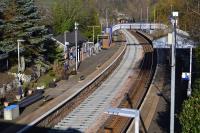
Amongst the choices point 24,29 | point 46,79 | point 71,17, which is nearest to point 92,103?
point 46,79

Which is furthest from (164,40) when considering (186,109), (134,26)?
(186,109)

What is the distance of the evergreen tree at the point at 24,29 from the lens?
37.4 meters

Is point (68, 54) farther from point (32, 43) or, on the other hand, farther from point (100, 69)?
point (32, 43)

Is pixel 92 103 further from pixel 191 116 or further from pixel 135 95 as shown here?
pixel 191 116

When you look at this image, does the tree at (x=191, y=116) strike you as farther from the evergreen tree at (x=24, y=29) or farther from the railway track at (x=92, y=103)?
the evergreen tree at (x=24, y=29)

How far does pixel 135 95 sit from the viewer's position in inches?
1417

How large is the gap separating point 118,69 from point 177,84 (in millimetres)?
14205

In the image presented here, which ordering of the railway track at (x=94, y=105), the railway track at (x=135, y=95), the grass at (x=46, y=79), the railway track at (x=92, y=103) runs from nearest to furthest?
1. the railway track at (x=135, y=95)
2. the railway track at (x=92, y=103)
3. the railway track at (x=94, y=105)
4. the grass at (x=46, y=79)

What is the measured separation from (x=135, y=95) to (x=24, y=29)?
40.7 feet

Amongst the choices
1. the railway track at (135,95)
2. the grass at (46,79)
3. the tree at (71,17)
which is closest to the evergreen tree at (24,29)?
the grass at (46,79)

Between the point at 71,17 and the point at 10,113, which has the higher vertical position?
the point at 71,17

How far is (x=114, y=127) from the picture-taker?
26.9 m

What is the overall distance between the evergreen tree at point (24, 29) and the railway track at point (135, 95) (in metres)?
10.3

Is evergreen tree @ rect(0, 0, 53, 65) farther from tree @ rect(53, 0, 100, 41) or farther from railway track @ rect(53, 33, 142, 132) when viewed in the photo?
tree @ rect(53, 0, 100, 41)
